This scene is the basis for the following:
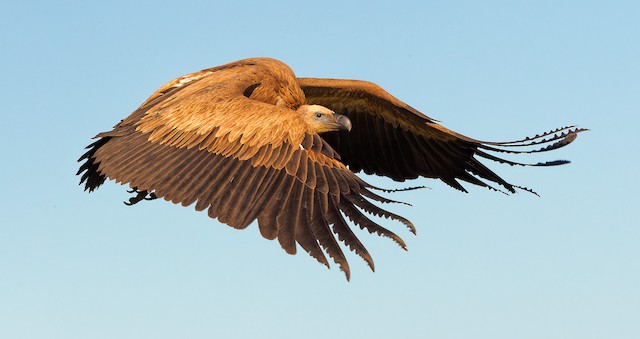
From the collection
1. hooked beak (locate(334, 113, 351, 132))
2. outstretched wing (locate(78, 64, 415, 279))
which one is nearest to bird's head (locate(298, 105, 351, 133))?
hooked beak (locate(334, 113, 351, 132))

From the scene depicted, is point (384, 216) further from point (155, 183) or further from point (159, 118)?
point (159, 118)

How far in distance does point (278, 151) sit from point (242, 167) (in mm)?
302

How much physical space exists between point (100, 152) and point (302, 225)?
246 centimetres

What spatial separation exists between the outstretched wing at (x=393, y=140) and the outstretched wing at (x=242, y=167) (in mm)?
2021

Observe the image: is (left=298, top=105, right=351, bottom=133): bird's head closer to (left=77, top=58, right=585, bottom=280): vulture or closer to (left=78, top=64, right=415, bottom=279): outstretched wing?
(left=77, top=58, right=585, bottom=280): vulture

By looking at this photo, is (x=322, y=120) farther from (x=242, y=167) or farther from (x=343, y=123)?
(x=242, y=167)

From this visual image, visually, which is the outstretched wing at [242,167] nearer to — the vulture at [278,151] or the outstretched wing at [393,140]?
the vulture at [278,151]

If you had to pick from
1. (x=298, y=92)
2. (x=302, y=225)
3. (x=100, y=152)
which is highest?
(x=298, y=92)

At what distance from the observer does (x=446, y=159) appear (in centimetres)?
1065

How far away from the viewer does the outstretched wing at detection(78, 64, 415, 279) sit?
6578mm

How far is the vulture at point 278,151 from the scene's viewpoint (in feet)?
21.9

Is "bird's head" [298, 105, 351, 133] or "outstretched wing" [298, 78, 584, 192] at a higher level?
"outstretched wing" [298, 78, 584, 192]

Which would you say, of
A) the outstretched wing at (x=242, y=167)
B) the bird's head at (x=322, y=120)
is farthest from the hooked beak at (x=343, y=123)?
the outstretched wing at (x=242, y=167)

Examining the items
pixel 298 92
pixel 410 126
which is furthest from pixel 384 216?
pixel 410 126
